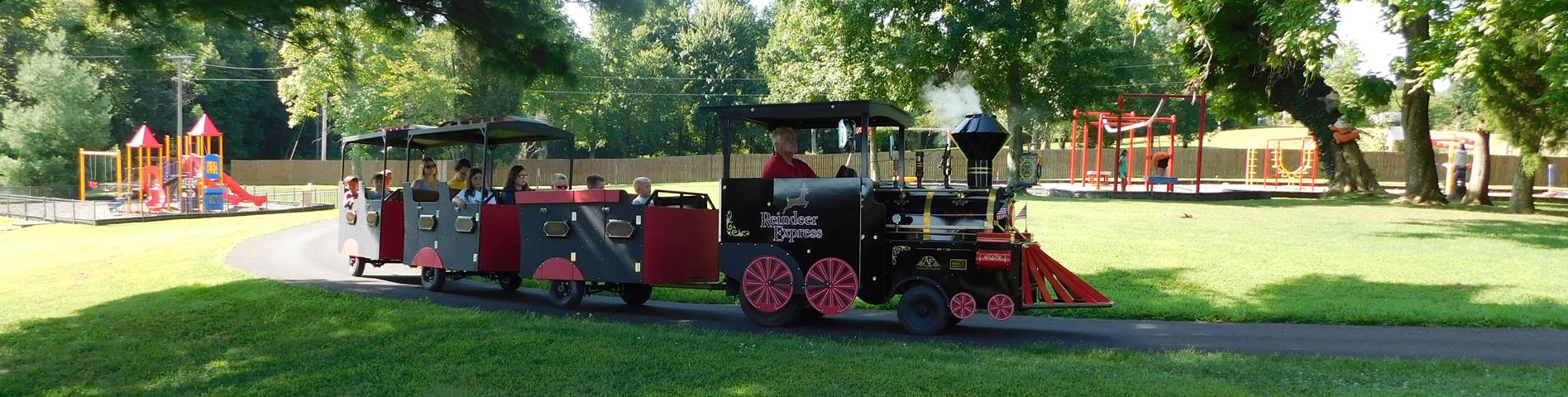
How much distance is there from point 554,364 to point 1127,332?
514 centimetres

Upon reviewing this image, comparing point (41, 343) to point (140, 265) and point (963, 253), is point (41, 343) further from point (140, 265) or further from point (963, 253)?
point (140, 265)

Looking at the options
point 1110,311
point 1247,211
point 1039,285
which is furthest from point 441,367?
point 1247,211

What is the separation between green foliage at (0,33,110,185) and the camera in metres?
44.7

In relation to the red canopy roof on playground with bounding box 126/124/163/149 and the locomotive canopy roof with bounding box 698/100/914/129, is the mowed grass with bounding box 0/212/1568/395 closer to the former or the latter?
the locomotive canopy roof with bounding box 698/100/914/129

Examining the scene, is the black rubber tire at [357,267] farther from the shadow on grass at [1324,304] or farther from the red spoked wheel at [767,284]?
the shadow on grass at [1324,304]

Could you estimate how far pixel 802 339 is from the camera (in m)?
8.56

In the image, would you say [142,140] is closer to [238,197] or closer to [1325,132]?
[238,197]

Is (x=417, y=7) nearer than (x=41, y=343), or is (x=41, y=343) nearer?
(x=41, y=343)

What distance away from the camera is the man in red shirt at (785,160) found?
9406 millimetres

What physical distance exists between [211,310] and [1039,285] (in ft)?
25.9

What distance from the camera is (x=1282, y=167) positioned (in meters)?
41.8

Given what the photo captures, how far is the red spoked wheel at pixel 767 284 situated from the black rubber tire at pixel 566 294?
2063mm

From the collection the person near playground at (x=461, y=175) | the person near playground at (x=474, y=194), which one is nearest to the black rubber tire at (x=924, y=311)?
the person near playground at (x=474, y=194)

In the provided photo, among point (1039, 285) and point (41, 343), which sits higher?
point (1039, 285)
